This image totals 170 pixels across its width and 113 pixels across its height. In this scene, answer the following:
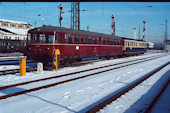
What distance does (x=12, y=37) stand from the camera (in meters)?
50.7

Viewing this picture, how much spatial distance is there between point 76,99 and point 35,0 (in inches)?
150

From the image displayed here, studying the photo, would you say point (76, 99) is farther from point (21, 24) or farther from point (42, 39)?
point (21, 24)

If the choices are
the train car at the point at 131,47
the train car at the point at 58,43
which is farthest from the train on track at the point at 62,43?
the train car at the point at 131,47

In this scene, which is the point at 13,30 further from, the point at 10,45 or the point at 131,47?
the point at 131,47

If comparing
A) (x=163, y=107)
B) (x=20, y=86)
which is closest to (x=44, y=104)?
(x=20, y=86)

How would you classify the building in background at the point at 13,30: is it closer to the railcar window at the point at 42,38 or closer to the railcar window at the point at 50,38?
the railcar window at the point at 42,38

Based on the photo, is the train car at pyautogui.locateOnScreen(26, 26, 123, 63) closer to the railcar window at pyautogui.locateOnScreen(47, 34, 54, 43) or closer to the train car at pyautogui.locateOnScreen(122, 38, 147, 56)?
the railcar window at pyautogui.locateOnScreen(47, 34, 54, 43)

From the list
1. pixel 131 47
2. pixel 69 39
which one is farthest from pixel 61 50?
pixel 131 47

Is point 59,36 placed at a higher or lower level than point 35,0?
lower

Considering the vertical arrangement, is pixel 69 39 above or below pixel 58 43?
above

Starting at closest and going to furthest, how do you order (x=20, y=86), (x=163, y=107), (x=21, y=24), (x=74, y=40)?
(x=163, y=107), (x=20, y=86), (x=74, y=40), (x=21, y=24)

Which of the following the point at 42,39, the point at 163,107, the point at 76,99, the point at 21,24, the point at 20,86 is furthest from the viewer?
the point at 21,24

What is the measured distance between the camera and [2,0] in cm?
667

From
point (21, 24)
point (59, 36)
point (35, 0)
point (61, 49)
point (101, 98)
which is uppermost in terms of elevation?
point (21, 24)
